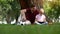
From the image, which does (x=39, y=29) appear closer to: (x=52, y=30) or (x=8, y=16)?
(x=52, y=30)

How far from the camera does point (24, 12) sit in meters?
1.65

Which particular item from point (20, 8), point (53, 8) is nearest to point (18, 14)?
point (20, 8)

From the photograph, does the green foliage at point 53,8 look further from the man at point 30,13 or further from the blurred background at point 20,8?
the man at point 30,13

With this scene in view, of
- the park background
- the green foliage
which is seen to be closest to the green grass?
the park background

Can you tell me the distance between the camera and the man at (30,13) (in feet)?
5.40

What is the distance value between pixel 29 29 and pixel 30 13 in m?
0.15

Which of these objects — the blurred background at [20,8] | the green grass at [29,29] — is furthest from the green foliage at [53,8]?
the green grass at [29,29]

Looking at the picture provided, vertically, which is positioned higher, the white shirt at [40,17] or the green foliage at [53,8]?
the green foliage at [53,8]

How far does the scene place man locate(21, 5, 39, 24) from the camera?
165cm

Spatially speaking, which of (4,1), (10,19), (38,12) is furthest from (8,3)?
(38,12)

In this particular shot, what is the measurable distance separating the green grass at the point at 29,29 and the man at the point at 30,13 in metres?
0.08

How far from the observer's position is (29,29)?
160cm

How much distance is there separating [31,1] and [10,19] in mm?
251

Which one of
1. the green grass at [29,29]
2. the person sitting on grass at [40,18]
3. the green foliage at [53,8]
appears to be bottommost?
the green grass at [29,29]
